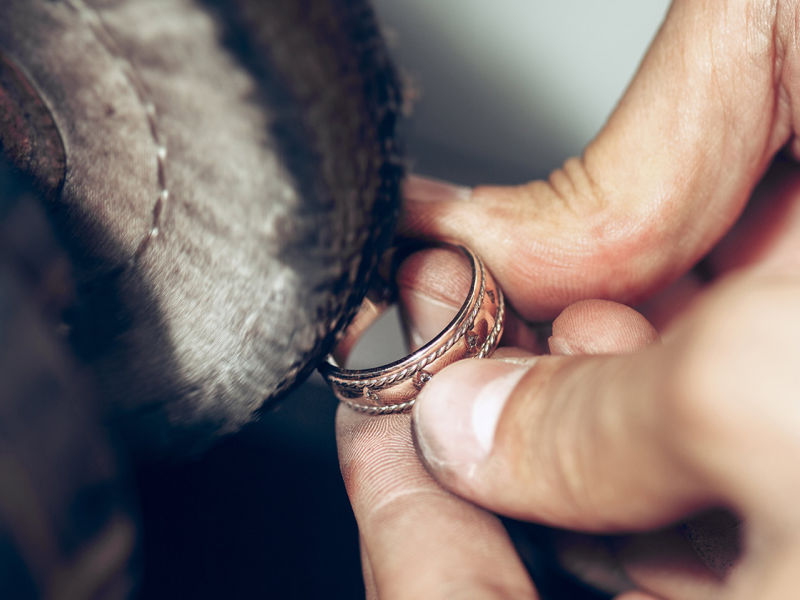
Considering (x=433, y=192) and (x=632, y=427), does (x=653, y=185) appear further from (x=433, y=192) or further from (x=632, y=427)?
(x=632, y=427)

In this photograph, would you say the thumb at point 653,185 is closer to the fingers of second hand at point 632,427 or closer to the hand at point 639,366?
the hand at point 639,366

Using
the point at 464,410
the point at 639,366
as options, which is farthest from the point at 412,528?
the point at 639,366

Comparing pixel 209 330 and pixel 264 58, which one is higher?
pixel 264 58

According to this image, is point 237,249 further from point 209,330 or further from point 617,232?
point 617,232

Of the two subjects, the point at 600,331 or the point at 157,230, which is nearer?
the point at 157,230

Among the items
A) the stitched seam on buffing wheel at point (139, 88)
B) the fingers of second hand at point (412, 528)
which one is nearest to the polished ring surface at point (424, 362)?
the fingers of second hand at point (412, 528)

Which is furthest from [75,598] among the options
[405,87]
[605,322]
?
[605,322]

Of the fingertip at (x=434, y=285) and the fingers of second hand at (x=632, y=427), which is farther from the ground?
the fingers of second hand at (x=632, y=427)

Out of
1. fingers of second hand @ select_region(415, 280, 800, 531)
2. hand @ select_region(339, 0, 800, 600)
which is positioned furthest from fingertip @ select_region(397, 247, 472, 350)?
fingers of second hand @ select_region(415, 280, 800, 531)
